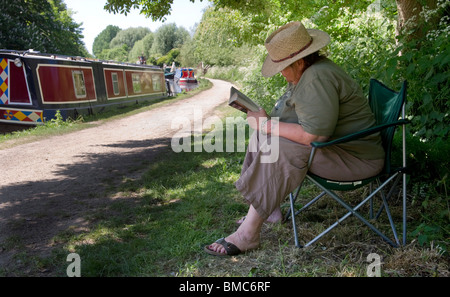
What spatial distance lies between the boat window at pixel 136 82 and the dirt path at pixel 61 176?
6.40 meters

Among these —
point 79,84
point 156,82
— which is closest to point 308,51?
point 79,84

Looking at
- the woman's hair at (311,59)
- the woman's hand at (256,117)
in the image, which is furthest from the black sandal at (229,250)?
the woman's hair at (311,59)

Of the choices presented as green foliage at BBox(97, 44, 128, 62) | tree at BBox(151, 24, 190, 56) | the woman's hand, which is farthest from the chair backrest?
green foliage at BBox(97, 44, 128, 62)

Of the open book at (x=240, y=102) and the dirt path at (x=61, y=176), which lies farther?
the dirt path at (x=61, y=176)

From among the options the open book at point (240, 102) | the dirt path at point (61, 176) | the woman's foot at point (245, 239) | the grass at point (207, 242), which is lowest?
the dirt path at point (61, 176)

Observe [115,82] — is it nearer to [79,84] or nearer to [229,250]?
[79,84]

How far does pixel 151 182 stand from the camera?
461 cm

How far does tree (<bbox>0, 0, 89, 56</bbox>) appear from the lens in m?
17.2

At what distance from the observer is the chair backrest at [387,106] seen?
225cm

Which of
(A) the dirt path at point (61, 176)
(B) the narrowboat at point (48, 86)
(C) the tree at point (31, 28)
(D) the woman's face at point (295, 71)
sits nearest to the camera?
(D) the woman's face at point (295, 71)

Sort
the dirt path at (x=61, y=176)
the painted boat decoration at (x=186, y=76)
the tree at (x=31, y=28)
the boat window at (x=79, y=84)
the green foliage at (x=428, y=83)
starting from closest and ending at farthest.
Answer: the green foliage at (x=428, y=83), the dirt path at (x=61, y=176), the boat window at (x=79, y=84), the tree at (x=31, y=28), the painted boat decoration at (x=186, y=76)

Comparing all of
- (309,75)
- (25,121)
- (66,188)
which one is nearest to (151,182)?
(66,188)

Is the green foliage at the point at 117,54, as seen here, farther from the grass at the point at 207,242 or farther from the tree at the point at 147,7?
the grass at the point at 207,242
